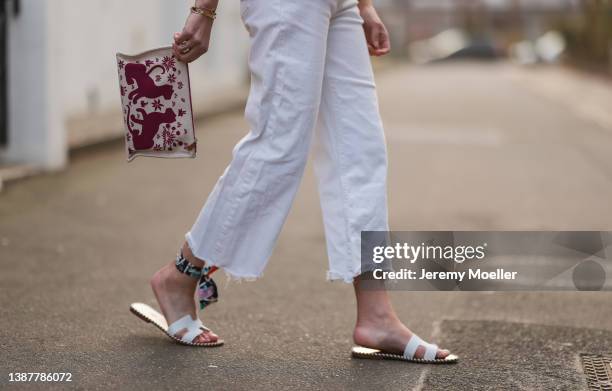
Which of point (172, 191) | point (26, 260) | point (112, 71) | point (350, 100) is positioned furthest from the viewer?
point (112, 71)

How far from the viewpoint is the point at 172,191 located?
6008 mm

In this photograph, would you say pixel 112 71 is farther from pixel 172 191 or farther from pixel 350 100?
pixel 350 100

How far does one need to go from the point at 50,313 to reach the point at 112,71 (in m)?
9.45

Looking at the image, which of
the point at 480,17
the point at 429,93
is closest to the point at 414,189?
the point at 429,93

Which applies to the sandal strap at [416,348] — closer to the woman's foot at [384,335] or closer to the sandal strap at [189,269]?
the woman's foot at [384,335]

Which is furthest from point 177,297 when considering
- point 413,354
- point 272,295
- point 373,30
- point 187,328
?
point 373,30

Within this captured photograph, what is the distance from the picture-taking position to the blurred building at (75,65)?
6258 mm

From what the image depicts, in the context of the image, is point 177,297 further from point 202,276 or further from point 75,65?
point 75,65

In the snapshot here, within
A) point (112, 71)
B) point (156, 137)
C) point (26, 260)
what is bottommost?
point (112, 71)

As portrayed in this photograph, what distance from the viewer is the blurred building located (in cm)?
626

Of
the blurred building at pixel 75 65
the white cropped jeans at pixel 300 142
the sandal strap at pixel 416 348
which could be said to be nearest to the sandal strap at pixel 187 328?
the white cropped jeans at pixel 300 142

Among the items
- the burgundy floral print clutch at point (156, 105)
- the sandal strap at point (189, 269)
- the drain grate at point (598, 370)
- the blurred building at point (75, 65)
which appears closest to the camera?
the drain grate at point (598, 370)

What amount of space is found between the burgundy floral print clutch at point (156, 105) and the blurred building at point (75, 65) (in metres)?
3.70

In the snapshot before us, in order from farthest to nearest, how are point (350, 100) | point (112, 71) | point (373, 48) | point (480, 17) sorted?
point (480, 17) → point (112, 71) → point (373, 48) → point (350, 100)
